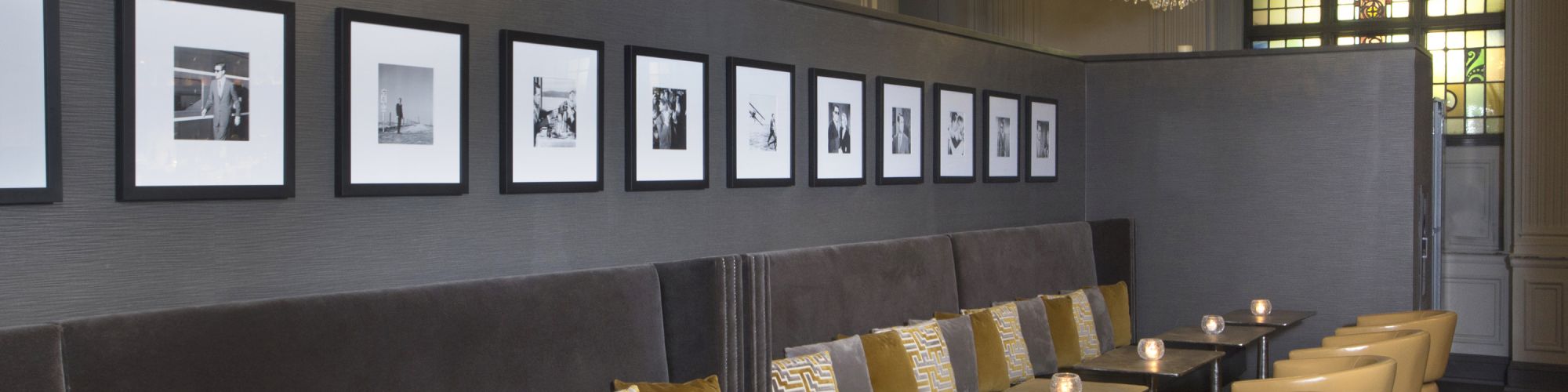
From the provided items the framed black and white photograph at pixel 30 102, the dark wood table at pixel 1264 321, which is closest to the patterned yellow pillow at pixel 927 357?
the dark wood table at pixel 1264 321

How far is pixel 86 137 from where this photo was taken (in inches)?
105

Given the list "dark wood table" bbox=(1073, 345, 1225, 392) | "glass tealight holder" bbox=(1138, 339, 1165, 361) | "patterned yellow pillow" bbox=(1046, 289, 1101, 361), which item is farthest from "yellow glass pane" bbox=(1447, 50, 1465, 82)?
"glass tealight holder" bbox=(1138, 339, 1165, 361)

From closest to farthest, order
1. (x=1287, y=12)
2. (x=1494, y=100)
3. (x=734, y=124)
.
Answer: (x=734, y=124) < (x=1494, y=100) < (x=1287, y=12)

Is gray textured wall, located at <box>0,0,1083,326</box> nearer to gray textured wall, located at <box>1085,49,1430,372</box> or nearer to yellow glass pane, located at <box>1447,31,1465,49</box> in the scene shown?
gray textured wall, located at <box>1085,49,1430,372</box>

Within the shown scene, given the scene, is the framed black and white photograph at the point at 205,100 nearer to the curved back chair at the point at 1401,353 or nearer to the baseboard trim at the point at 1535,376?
the curved back chair at the point at 1401,353

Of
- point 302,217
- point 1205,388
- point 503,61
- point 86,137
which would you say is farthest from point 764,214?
point 1205,388

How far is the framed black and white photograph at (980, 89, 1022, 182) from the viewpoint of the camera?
21.3ft

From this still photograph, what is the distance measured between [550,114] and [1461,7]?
768 centimetres

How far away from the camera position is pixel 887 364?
4734 millimetres

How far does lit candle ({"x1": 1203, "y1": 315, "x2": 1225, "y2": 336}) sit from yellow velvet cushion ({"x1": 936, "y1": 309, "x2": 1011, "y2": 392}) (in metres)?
1.20

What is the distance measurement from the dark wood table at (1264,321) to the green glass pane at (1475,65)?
3.22 m

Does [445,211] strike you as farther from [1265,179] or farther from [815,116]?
[1265,179]

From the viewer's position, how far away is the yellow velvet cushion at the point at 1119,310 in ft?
23.0

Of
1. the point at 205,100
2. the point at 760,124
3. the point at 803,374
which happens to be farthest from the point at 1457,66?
the point at 205,100
